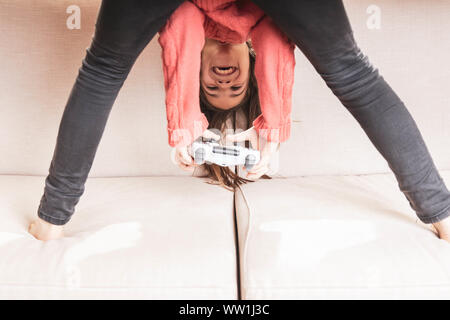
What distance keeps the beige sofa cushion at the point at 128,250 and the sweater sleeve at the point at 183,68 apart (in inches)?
7.9

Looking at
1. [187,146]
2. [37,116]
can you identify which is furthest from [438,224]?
[37,116]

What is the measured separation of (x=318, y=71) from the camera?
74cm

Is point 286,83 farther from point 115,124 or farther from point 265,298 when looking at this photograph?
point 115,124

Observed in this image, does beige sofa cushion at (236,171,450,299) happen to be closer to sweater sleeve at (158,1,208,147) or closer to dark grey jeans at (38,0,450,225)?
dark grey jeans at (38,0,450,225)

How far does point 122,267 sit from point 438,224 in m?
0.63

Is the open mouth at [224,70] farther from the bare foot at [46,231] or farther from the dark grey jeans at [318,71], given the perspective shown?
the bare foot at [46,231]

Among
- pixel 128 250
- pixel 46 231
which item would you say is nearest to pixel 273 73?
pixel 128 250

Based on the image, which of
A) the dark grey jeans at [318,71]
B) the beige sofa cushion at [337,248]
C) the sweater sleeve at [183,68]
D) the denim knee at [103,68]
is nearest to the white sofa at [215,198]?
the beige sofa cushion at [337,248]

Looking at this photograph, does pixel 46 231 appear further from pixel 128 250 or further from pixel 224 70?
pixel 224 70

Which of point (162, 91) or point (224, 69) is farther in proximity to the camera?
point (162, 91)

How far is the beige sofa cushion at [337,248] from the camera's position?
2.42 feet

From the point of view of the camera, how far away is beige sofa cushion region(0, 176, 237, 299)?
754 millimetres

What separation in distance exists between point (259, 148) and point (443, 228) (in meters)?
0.45

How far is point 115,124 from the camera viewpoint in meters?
1.22
